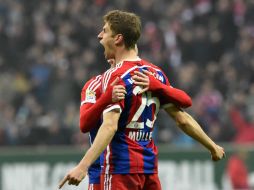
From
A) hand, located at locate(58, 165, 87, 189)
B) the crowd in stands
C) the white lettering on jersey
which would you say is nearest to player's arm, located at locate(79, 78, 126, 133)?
the white lettering on jersey

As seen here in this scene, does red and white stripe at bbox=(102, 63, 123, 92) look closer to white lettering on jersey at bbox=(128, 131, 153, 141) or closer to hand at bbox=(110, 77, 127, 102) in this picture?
hand at bbox=(110, 77, 127, 102)

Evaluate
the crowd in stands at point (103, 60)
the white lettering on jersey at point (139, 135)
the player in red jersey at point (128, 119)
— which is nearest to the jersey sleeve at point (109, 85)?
the player in red jersey at point (128, 119)

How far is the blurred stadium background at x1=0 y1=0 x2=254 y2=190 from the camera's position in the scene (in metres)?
14.7

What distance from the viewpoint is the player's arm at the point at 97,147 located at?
604 centimetres

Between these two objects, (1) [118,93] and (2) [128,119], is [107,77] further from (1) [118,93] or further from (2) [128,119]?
(2) [128,119]

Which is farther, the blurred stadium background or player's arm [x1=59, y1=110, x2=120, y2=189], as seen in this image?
the blurred stadium background

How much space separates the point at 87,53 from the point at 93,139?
38.7ft

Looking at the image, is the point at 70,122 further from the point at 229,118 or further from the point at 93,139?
the point at 93,139

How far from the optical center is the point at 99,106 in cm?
635

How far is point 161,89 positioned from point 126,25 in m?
0.48

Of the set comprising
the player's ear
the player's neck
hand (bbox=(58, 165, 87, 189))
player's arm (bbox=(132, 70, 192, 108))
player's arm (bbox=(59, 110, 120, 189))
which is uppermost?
the player's ear

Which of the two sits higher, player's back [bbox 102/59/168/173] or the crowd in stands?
the crowd in stands

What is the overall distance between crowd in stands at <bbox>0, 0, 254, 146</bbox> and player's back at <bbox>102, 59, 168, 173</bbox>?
917cm

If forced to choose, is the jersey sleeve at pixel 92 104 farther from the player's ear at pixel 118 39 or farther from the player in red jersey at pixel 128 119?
the player's ear at pixel 118 39
